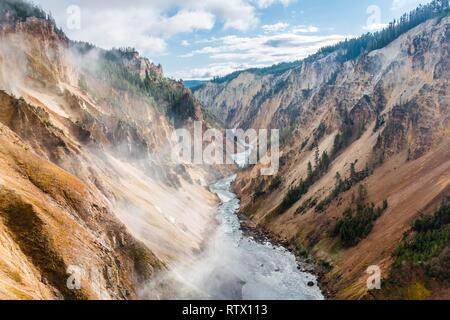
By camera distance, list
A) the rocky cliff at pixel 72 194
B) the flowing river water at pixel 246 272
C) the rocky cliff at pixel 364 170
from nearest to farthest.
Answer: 1. the rocky cliff at pixel 72 194
2. the flowing river water at pixel 246 272
3. the rocky cliff at pixel 364 170

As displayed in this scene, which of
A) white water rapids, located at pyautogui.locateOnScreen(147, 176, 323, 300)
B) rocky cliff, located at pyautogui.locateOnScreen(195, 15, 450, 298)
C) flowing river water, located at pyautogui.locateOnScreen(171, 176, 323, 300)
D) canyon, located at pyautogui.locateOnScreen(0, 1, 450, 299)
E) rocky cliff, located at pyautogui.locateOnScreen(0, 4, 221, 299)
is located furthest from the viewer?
rocky cliff, located at pyautogui.locateOnScreen(195, 15, 450, 298)

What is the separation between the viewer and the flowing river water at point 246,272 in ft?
175

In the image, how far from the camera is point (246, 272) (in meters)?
64.6

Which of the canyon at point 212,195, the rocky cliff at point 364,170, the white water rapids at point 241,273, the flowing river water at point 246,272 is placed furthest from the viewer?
the rocky cliff at point 364,170

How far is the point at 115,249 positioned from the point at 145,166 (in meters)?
57.3

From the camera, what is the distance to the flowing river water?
53.3m

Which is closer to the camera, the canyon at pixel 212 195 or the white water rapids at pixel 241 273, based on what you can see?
the canyon at pixel 212 195

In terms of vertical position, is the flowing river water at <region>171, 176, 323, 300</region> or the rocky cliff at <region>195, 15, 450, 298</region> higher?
the rocky cliff at <region>195, 15, 450, 298</region>

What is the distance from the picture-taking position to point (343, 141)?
113 meters

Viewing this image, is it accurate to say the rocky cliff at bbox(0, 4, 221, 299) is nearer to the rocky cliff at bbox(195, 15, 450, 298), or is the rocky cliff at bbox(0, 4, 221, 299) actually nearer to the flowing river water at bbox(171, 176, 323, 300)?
the flowing river water at bbox(171, 176, 323, 300)

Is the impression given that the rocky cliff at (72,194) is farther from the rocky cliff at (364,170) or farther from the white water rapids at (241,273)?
the rocky cliff at (364,170)

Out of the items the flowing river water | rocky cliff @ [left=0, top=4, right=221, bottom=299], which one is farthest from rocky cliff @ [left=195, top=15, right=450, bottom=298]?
rocky cliff @ [left=0, top=4, right=221, bottom=299]

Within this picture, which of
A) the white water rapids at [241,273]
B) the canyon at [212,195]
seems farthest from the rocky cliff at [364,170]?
the white water rapids at [241,273]
